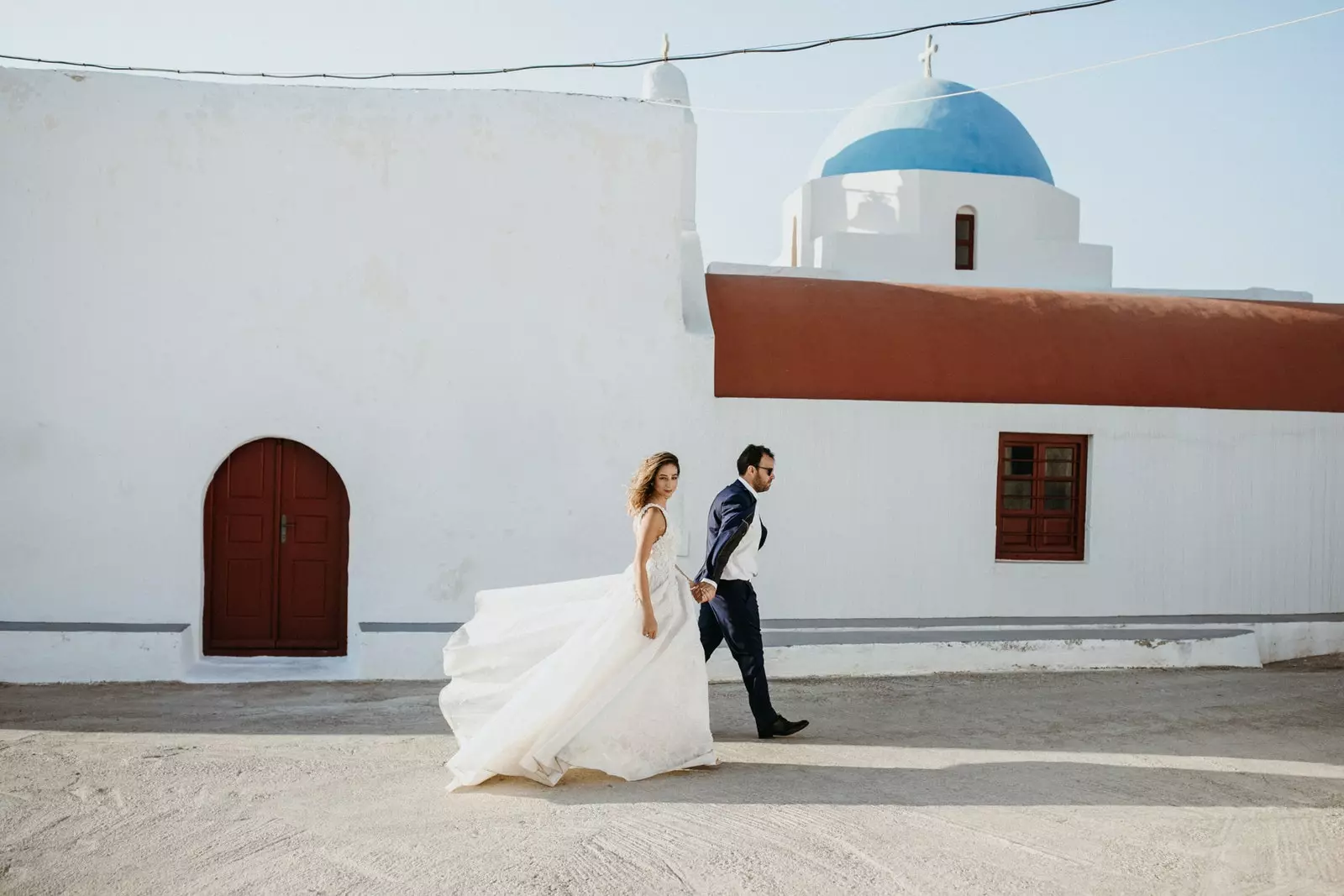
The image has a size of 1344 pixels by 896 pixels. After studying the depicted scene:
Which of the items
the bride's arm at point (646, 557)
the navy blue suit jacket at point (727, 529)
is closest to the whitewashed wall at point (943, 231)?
the navy blue suit jacket at point (727, 529)

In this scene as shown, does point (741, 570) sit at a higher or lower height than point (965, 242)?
lower

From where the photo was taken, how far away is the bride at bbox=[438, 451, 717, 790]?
523 cm

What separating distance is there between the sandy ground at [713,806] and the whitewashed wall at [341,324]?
5.32 ft

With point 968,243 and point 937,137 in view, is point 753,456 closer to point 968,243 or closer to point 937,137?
point 968,243

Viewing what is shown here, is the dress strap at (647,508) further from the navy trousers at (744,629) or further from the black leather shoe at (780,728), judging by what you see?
the black leather shoe at (780,728)

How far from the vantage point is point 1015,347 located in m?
9.85

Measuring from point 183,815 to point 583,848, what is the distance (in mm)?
1747

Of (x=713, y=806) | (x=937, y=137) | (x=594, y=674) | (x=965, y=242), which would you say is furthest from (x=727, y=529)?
(x=937, y=137)

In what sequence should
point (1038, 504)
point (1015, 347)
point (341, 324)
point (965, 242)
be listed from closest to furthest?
point (341, 324) → point (1015, 347) → point (1038, 504) → point (965, 242)

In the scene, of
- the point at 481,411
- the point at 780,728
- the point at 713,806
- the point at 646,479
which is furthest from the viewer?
the point at 481,411

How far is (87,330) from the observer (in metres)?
8.56

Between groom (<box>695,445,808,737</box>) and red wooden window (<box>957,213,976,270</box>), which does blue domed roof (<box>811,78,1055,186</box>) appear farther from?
groom (<box>695,445,808,737</box>)

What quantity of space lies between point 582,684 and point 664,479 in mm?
1026

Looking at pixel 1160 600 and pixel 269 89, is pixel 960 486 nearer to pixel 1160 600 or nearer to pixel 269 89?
pixel 1160 600
